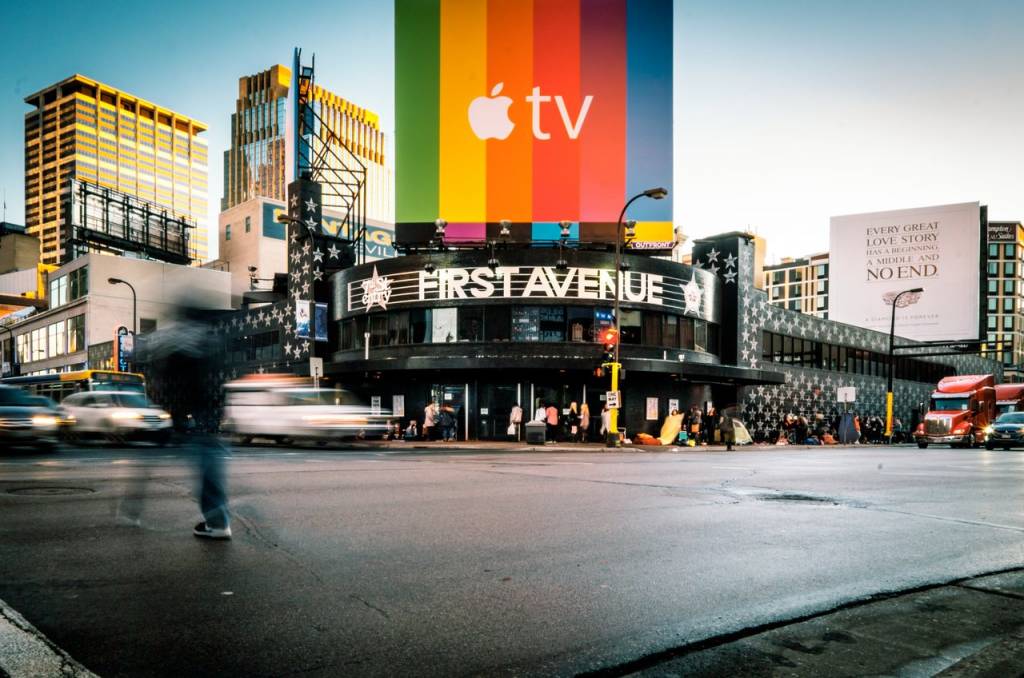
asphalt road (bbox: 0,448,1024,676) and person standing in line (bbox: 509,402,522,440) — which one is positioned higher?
asphalt road (bbox: 0,448,1024,676)

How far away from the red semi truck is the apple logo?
25.3 meters

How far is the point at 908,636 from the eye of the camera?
394 cm

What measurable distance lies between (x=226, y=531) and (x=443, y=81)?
1382 inches

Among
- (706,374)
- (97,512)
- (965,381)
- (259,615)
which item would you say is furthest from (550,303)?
(259,615)

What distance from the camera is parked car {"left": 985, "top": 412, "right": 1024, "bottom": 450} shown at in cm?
2961

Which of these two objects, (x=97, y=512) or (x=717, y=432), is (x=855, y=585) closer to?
(x=97, y=512)

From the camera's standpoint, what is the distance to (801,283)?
516 ft

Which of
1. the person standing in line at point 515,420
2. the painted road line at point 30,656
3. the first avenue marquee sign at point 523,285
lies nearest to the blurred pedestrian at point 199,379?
the painted road line at point 30,656

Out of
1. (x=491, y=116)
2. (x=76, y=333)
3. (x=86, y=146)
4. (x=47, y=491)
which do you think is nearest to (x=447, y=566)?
(x=47, y=491)

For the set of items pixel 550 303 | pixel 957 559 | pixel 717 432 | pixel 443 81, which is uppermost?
pixel 443 81

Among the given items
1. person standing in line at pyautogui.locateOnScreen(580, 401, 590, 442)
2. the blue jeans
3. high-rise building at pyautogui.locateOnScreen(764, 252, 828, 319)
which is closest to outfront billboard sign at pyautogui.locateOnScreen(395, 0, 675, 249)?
person standing in line at pyautogui.locateOnScreen(580, 401, 590, 442)

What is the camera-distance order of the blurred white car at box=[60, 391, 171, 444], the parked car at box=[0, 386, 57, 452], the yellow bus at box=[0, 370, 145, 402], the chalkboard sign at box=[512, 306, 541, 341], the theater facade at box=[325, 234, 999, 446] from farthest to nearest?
the yellow bus at box=[0, 370, 145, 402] < the chalkboard sign at box=[512, 306, 541, 341] < the theater facade at box=[325, 234, 999, 446] < the blurred white car at box=[60, 391, 171, 444] < the parked car at box=[0, 386, 57, 452]

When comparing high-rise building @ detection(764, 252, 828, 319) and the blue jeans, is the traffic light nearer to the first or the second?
the blue jeans

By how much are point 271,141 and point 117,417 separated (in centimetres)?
16292
